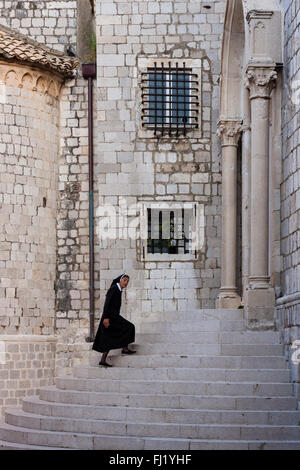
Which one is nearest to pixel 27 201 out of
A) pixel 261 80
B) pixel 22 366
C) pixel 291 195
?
pixel 22 366

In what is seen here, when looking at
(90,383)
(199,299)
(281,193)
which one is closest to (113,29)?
(199,299)

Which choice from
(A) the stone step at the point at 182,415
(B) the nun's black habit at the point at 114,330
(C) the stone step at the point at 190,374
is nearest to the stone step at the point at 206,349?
(B) the nun's black habit at the point at 114,330

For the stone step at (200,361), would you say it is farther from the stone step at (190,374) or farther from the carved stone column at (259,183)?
the carved stone column at (259,183)

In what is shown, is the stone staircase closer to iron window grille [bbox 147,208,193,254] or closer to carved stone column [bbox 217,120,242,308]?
carved stone column [bbox 217,120,242,308]

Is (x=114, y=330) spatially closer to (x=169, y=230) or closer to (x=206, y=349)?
(x=206, y=349)

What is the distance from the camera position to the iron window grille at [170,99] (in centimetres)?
2016

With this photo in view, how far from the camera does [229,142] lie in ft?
59.9

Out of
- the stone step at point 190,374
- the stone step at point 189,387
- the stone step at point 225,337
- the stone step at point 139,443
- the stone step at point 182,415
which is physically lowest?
the stone step at point 139,443

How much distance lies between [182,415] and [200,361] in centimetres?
139

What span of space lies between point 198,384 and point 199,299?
21.0ft

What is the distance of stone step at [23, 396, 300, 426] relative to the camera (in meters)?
12.6

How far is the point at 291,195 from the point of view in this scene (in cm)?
1420

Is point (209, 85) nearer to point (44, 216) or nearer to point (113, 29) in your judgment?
point (113, 29)

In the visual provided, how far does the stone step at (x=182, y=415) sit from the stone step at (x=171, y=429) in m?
0.19
